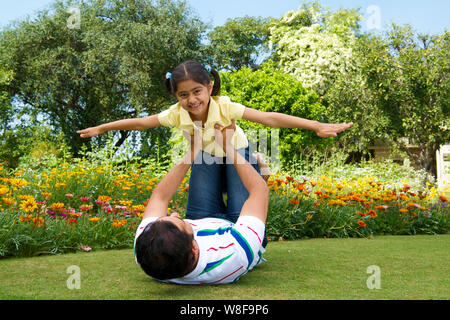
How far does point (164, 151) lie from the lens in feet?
60.6

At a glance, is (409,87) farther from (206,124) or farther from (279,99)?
(206,124)

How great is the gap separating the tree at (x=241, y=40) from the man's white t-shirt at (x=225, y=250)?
66.4ft

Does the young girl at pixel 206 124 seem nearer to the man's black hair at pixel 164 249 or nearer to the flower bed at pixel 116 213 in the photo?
the man's black hair at pixel 164 249

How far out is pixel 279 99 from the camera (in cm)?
1539

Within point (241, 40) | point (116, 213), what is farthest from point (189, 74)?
point (241, 40)

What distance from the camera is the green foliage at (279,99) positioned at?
50.3 ft

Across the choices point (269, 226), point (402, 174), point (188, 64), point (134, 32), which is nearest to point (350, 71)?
point (402, 174)

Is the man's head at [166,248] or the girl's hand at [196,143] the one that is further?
the girl's hand at [196,143]

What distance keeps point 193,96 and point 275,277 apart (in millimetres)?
1296

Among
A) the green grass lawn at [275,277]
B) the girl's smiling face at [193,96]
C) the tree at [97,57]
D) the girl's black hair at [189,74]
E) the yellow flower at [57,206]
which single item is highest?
the tree at [97,57]

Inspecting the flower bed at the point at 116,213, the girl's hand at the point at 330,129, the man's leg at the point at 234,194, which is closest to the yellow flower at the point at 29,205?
the flower bed at the point at 116,213

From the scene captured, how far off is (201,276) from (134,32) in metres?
18.0

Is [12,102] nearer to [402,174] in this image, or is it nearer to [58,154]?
[58,154]

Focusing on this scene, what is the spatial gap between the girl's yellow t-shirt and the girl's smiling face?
0.30 ft
